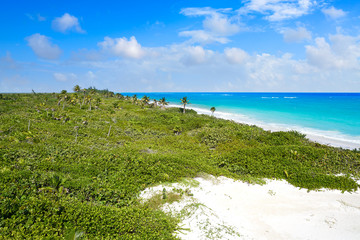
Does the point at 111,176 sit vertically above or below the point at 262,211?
above

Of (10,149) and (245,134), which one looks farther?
(245,134)

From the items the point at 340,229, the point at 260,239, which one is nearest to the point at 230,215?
the point at 260,239

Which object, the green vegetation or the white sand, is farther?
the white sand

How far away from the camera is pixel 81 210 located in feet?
29.5

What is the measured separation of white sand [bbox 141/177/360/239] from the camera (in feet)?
31.9

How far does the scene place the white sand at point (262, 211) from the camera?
31.9 ft

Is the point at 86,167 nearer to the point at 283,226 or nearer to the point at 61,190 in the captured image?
the point at 61,190

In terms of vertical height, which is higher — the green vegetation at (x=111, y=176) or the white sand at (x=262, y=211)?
the green vegetation at (x=111, y=176)

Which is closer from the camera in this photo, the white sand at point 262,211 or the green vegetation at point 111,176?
the green vegetation at point 111,176

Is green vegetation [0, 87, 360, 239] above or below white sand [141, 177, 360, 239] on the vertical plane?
above

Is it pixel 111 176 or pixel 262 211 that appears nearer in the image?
pixel 262 211

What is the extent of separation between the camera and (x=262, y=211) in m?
11.6

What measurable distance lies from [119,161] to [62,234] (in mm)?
7880

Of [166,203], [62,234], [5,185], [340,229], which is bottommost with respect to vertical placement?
[340,229]
